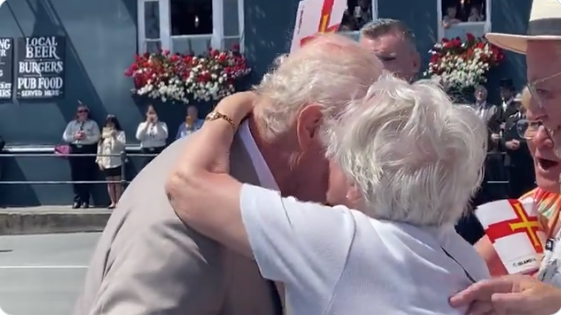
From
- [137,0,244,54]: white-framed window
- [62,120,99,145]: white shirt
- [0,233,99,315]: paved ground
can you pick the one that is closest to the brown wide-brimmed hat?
[0,233,99,315]: paved ground

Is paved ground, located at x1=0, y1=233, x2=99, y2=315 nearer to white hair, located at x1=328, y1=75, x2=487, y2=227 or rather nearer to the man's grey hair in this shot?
the man's grey hair

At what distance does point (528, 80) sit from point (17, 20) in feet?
41.7

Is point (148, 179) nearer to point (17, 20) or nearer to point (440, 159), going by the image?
point (440, 159)

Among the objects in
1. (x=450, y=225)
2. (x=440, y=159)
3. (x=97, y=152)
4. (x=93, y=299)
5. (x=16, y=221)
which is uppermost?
(x=440, y=159)

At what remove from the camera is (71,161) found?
1340cm

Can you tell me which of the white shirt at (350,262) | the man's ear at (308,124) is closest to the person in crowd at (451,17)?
the man's ear at (308,124)

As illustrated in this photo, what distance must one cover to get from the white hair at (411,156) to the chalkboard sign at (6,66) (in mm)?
13383

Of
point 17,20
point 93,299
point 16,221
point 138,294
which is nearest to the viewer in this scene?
point 138,294

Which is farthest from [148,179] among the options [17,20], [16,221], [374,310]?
[17,20]

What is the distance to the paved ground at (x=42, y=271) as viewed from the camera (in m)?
7.59

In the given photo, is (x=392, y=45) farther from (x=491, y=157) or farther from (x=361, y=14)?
(x=361, y=14)

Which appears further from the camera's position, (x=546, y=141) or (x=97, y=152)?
(x=97, y=152)

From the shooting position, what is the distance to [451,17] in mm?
13539

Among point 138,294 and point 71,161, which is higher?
point 138,294
